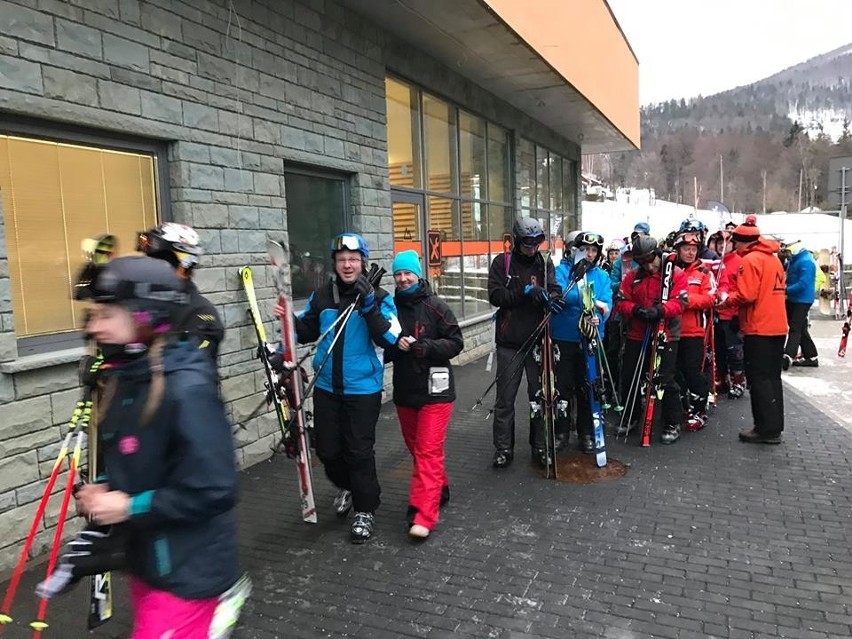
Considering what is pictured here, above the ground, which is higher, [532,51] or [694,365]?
[532,51]

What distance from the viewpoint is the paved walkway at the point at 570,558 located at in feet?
9.89

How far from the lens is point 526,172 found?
12727 mm

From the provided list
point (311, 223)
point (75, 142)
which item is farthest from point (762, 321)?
point (75, 142)

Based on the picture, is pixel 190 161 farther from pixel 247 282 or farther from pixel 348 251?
pixel 348 251

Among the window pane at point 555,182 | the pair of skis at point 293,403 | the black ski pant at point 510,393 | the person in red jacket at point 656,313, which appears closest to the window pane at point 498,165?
the window pane at point 555,182

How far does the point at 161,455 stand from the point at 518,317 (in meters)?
3.70

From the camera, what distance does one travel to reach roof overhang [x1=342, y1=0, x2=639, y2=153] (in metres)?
6.70

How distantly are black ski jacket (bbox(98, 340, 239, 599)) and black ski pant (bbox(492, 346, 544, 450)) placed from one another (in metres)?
3.49

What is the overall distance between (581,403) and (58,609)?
13.2 feet

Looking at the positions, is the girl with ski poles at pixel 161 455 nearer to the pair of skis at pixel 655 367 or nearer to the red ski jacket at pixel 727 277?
the pair of skis at pixel 655 367

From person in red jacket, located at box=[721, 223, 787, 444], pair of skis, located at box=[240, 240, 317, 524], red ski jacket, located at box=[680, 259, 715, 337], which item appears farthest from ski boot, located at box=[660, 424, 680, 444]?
pair of skis, located at box=[240, 240, 317, 524]

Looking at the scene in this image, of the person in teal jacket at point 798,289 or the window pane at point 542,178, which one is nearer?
the person in teal jacket at point 798,289

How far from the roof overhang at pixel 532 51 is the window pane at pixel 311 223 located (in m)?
1.93

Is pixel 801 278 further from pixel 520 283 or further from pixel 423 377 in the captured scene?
pixel 423 377
